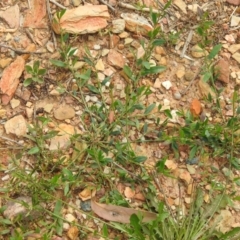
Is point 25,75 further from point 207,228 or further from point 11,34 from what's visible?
point 207,228

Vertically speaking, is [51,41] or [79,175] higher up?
[51,41]

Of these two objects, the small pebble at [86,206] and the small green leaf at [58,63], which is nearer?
the small pebble at [86,206]

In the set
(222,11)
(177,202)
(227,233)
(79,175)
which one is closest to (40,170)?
(79,175)

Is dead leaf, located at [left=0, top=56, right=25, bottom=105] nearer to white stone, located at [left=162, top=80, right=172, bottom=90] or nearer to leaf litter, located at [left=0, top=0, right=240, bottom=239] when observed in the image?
leaf litter, located at [left=0, top=0, right=240, bottom=239]

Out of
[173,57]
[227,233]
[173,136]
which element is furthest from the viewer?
[173,57]

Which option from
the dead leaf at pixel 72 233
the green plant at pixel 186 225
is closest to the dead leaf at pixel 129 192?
the green plant at pixel 186 225

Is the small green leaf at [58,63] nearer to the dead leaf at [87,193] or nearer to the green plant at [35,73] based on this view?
the green plant at [35,73]

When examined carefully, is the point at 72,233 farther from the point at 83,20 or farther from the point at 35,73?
the point at 83,20
